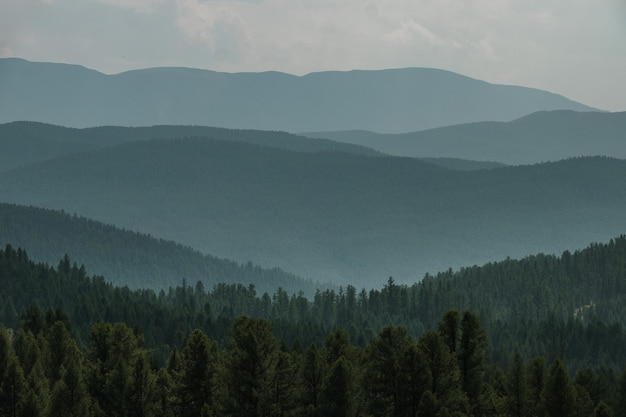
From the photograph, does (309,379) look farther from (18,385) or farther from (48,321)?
(48,321)

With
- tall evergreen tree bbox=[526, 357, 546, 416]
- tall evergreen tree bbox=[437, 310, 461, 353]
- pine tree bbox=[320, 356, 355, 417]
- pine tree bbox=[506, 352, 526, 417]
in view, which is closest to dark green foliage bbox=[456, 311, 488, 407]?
tall evergreen tree bbox=[437, 310, 461, 353]

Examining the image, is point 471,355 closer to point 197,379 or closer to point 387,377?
point 387,377

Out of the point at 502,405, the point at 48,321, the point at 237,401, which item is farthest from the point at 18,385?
the point at 48,321

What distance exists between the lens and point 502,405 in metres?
90.4

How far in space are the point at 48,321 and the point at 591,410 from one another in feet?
235

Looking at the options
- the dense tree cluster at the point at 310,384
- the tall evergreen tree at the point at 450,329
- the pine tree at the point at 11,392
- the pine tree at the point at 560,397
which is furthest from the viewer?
the pine tree at the point at 11,392

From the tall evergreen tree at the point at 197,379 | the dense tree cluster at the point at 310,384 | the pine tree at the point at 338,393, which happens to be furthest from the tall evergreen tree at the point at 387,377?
the tall evergreen tree at the point at 197,379

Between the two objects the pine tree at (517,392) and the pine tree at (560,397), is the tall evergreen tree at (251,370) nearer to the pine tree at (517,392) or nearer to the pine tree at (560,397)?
the pine tree at (517,392)

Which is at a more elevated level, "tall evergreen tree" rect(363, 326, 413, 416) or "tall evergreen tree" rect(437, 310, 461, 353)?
"tall evergreen tree" rect(437, 310, 461, 353)

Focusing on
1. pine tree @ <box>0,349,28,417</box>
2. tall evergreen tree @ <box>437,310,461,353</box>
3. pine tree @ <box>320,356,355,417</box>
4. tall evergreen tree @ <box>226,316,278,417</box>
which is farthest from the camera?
pine tree @ <box>0,349,28,417</box>

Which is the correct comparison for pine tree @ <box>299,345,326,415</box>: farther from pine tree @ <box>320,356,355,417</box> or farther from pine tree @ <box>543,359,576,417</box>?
pine tree @ <box>543,359,576,417</box>

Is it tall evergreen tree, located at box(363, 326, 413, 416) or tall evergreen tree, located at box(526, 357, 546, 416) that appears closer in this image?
tall evergreen tree, located at box(363, 326, 413, 416)

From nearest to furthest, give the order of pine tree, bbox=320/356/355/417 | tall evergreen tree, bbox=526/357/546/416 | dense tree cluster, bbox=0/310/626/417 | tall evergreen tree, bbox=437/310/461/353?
dense tree cluster, bbox=0/310/626/417 < pine tree, bbox=320/356/355/417 < tall evergreen tree, bbox=526/357/546/416 < tall evergreen tree, bbox=437/310/461/353

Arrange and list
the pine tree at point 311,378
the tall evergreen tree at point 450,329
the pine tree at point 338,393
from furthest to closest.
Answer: the tall evergreen tree at point 450,329, the pine tree at point 311,378, the pine tree at point 338,393
